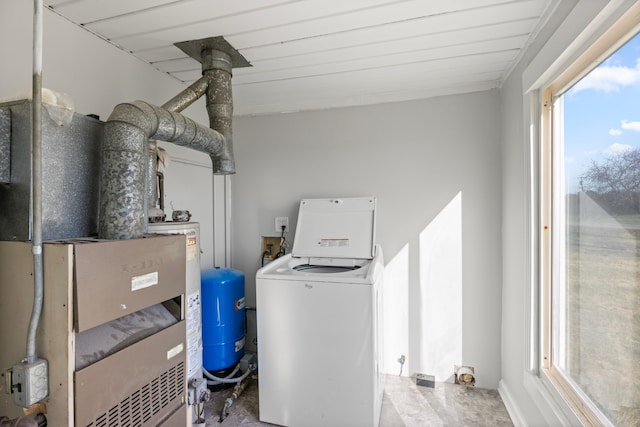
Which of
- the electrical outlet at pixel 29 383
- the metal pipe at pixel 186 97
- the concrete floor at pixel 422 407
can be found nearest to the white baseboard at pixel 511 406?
the concrete floor at pixel 422 407

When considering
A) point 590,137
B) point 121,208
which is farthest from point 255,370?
point 590,137

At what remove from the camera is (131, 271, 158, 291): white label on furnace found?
998 mm

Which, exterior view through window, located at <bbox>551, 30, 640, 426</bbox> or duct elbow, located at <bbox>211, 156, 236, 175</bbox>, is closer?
exterior view through window, located at <bbox>551, 30, 640, 426</bbox>

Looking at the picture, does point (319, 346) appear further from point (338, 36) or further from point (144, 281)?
point (338, 36)

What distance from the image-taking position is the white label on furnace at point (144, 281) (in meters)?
1.00

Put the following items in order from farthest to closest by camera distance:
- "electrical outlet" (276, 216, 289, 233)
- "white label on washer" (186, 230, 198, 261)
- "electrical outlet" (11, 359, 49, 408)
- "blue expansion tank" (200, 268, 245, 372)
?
"electrical outlet" (276, 216, 289, 233) < "blue expansion tank" (200, 268, 245, 372) < "white label on washer" (186, 230, 198, 261) < "electrical outlet" (11, 359, 49, 408)

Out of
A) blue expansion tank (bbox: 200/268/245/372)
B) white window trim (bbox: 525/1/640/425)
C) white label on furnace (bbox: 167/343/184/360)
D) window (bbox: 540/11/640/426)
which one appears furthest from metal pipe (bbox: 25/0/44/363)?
white window trim (bbox: 525/1/640/425)

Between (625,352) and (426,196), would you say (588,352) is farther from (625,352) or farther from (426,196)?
(426,196)

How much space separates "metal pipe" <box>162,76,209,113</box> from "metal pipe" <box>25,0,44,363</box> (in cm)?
68

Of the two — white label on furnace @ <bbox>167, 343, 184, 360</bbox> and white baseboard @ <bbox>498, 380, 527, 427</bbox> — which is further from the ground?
white label on furnace @ <bbox>167, 343, 184, 360</bbox>

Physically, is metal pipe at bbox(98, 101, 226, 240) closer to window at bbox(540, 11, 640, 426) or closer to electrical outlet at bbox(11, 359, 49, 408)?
electrical outlet at bbox(11, 359, 49, 408)

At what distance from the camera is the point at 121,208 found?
106cm

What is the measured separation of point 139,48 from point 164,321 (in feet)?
4.82

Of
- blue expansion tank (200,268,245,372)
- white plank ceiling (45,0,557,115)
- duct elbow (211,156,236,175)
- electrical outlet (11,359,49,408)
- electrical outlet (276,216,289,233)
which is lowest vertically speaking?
blue expansion tank (200,268,245,372)
